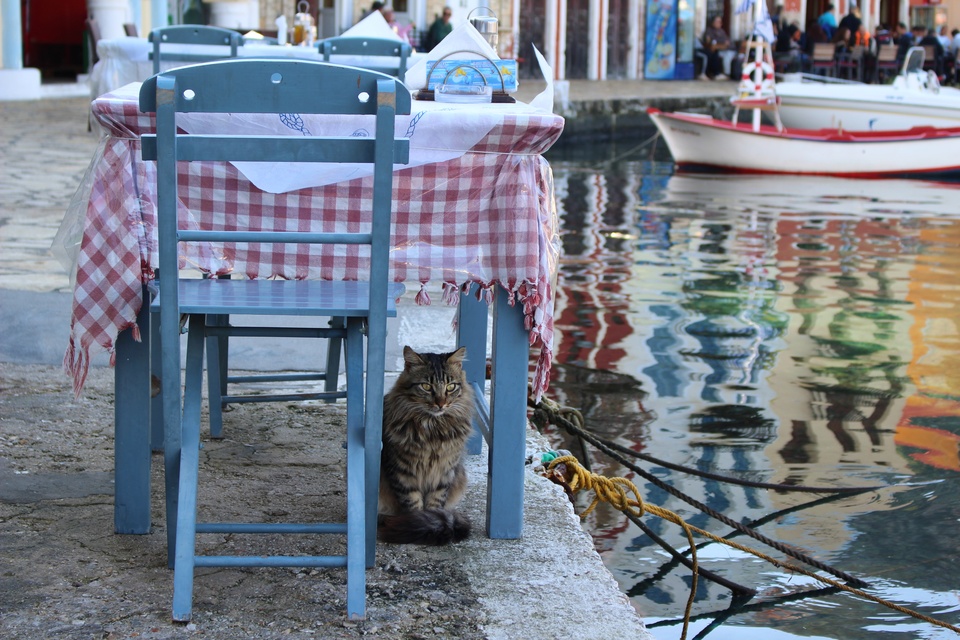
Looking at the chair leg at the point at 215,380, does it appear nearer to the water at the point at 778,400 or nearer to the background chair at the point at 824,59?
the water at the point at 778,400

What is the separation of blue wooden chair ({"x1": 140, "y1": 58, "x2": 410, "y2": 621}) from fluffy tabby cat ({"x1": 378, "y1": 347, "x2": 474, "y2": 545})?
1.13 ft

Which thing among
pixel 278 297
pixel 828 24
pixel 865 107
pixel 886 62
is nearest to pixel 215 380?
pixel 278 297

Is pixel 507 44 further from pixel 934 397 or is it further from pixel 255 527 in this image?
pixel 255 527

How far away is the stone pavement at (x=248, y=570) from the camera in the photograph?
2.54 metres

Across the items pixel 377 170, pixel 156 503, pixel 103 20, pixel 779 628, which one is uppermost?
pixel 103 20

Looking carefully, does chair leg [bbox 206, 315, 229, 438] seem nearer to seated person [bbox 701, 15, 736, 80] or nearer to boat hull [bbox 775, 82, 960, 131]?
boat hull [bbox 775, 82, 960, 131]

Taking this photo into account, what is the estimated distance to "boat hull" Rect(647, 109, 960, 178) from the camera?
16.2m

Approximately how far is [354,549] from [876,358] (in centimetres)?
423

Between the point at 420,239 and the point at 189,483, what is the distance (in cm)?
80

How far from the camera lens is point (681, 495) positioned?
3898 mm

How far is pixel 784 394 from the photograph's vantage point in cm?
551

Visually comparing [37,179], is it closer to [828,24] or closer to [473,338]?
[473,338]

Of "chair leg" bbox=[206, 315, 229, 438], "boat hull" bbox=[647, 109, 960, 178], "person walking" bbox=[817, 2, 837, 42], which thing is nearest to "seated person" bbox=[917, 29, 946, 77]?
"person walking" bbox=[817, 2, 837, 42]

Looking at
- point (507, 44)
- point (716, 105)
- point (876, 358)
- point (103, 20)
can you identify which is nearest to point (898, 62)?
point (716, 105)
